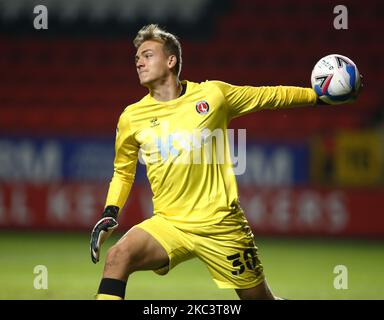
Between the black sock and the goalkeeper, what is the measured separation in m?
0.31

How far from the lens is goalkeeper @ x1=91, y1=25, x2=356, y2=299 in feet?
17.2

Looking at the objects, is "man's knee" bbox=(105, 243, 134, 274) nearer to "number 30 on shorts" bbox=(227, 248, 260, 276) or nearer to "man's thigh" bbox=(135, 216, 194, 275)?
"man's thigh" bbox=(135, 216, 194, 275)

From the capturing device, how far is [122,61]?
1653 cm

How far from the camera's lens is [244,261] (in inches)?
208

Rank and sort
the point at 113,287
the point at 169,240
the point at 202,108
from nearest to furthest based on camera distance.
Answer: the point at 113,287 < the point at 169,240 < the point at 202,108

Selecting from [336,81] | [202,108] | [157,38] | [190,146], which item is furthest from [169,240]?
[336,81]

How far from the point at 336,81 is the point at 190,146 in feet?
3.42

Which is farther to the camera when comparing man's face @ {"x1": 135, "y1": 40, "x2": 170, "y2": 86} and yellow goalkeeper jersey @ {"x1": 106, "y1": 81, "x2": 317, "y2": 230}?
man's face @ {"x1": 135, "y1": 40, "x2": 170, "y2": 86}

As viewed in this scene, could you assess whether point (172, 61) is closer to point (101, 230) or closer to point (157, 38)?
point (157, 38)

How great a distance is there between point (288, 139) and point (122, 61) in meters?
5.26

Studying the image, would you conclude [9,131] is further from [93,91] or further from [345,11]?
[345,11]

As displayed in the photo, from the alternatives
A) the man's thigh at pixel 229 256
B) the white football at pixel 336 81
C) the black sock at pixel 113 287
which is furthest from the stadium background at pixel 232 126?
the black sock at pixel 113 287

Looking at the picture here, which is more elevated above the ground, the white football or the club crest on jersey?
the white football

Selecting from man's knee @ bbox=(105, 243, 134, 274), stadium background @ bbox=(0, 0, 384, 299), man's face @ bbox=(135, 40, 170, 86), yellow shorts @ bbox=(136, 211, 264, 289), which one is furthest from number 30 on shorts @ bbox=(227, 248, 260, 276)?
stadium background @ bbox=(0, 0, 384, 299)
